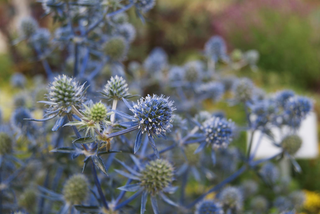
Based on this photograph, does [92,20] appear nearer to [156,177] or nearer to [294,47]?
[156,177]

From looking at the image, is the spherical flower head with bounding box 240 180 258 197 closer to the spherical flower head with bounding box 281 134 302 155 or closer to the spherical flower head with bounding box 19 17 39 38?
the spherical flower head with bounding box 281 134 302 155

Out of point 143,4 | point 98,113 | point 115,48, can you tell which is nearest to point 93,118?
point 98,113

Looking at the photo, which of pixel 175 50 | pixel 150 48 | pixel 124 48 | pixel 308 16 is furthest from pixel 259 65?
pixel 124 48

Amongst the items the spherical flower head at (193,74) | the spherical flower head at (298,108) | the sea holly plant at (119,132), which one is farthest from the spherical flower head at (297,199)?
the spherical flower head at (193,74)

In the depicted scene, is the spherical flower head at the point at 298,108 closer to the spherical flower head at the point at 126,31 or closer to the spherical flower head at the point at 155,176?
the spherical flower head at the point at 155,176

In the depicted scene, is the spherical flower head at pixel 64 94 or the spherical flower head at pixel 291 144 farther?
the spherical flower head at pixel 291 144

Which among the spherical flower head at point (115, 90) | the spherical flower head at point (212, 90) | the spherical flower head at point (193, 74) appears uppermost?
the spherical flower head at point (193, 74)

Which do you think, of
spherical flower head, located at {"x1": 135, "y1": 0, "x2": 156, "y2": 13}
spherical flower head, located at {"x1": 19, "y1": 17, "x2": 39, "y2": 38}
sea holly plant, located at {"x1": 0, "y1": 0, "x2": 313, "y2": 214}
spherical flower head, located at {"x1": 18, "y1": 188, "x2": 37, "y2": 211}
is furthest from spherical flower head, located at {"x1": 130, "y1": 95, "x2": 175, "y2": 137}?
spherical flower head, located at {"x1": 19, "y1": 17, "x2": 39, "y2": 38}
